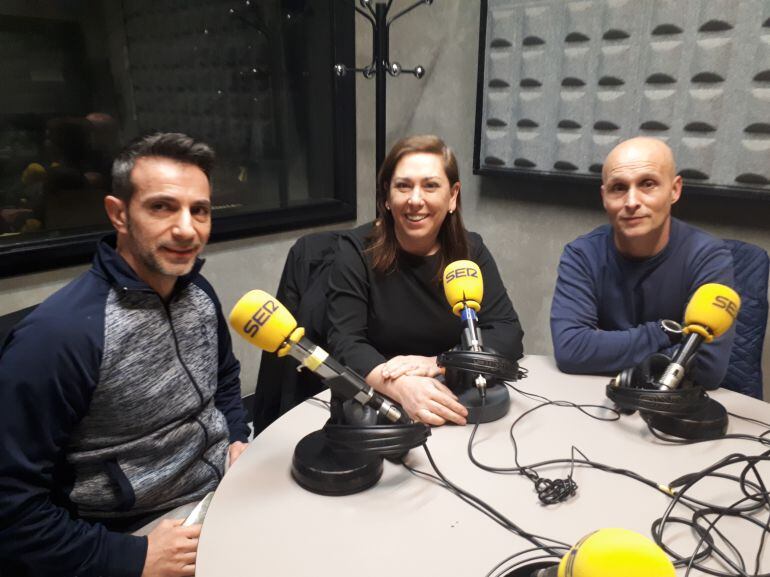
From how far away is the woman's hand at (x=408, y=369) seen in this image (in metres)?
1.32

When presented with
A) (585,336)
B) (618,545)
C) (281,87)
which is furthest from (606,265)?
(281,87)

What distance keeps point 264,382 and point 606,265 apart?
1.14 m

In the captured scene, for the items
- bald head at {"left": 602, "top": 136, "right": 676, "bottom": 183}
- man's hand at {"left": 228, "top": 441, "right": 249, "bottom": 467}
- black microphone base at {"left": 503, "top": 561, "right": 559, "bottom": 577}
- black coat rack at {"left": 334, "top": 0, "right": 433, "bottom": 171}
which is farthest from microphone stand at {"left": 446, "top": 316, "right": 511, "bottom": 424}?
black coat rack at {"left": 334, "top": 0, "right": 433, "bottom": 171}

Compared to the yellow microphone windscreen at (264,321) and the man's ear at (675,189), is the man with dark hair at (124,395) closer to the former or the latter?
the yellow microphone windscreen at (264,321)

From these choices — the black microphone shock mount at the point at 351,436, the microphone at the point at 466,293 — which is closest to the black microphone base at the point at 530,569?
the black microphone shock mount at the point at 351,436

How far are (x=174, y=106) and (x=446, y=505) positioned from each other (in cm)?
216

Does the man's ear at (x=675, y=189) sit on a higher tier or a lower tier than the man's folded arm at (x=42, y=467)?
higher

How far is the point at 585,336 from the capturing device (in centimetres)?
145

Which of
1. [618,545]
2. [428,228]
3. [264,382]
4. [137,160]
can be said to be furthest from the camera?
[264,382]

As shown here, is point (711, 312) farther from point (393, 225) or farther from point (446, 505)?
point (393, 225)

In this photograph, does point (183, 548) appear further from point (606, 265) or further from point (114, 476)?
point (606, 265)

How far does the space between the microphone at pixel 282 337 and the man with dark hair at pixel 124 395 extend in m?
0.32

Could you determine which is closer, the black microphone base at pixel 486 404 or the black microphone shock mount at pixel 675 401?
the black microphone shock mount at pixel 675 401

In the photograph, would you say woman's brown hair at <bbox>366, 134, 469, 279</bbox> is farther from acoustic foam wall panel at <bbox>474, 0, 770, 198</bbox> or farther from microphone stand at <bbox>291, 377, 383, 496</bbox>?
acoustic foam wall panel at <bbox>474, 0, 770, 198</bbox>
